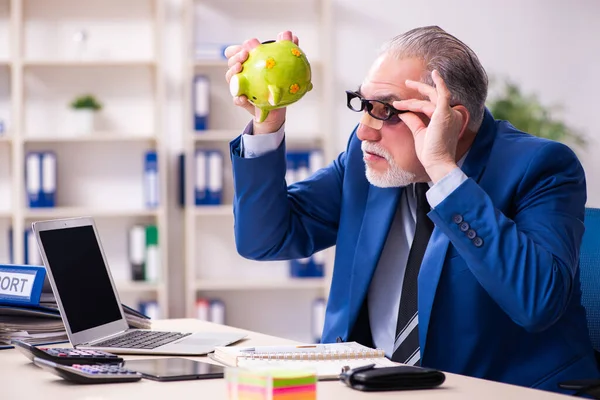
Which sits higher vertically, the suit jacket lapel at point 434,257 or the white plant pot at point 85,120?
the white plant pot at point 85,120

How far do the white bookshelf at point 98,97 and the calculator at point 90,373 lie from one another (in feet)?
10.9

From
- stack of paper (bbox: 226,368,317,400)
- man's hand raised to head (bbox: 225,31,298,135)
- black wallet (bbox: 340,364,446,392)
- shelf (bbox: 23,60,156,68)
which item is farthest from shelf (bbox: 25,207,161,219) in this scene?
stack of paper (bbox: 226,368,317,400)

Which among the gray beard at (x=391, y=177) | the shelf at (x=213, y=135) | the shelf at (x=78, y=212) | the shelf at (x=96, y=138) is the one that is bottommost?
the shelf at (x=78, y=212)

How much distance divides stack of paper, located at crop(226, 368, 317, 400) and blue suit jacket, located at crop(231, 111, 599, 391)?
1.99 ft

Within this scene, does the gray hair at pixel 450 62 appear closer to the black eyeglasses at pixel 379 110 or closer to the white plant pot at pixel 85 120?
A: the black eyeglasses at pixel 379 110

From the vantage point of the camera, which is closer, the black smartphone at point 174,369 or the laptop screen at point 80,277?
the black smartphone at point 174,369

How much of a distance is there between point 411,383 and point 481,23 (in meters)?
4.03

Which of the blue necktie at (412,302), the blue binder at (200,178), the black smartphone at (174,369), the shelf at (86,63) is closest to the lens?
the black smartphone at (174,369)

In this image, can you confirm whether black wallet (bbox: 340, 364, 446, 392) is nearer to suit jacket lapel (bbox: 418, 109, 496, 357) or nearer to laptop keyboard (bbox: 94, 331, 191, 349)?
suit jacket lapel (bbox: 418, 109, 496, 357)

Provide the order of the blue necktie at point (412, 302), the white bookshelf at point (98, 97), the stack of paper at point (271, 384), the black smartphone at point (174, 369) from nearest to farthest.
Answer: the stack of paper at point (271, 384), the black smartphone at point (174, 369), the blue necktie at point (412, 302), the white bookshelf at point (98, 97)

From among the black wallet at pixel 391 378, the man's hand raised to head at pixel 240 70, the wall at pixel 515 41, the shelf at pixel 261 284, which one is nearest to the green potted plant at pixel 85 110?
the shelf at pixel 261 284

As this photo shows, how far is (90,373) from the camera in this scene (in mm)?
1289

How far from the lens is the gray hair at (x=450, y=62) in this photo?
1.83m

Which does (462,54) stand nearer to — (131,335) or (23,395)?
(131,335)
